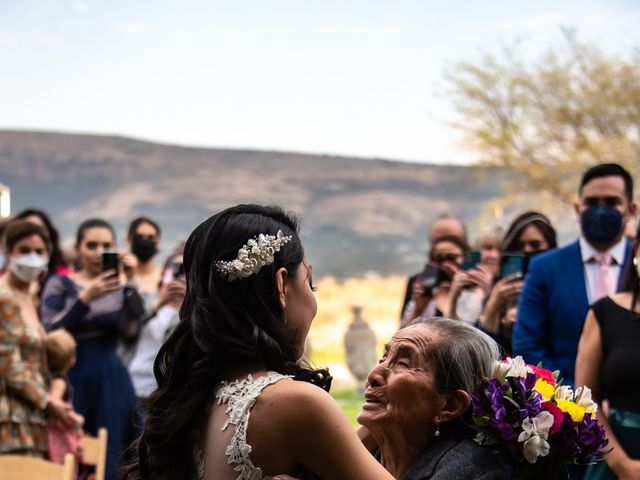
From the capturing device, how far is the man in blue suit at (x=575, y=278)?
15.3 ft

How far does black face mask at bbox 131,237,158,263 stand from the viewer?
762 centimetres

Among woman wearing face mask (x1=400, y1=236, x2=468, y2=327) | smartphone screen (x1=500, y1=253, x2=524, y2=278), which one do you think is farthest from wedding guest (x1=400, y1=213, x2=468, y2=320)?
smartphone screen (x1=500, y1=253, x2=524, y2=278)

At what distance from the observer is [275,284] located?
2.45 metres

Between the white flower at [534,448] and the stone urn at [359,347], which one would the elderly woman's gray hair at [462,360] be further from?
the stone urn at [359,347]

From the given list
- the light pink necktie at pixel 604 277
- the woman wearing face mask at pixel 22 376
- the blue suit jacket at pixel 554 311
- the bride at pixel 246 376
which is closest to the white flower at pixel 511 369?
the bride at pixel 246 376

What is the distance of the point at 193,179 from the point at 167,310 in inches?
739

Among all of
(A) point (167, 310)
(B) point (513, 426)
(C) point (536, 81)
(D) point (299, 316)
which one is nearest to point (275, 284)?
(D) point (299, 316)

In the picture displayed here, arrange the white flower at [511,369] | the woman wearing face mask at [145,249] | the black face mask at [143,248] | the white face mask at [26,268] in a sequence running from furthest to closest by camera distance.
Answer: the black face mask at [143,248] → the woman wearing face mask at [145,249] → the white face mask at [26,268] → the white flower at [511,369]

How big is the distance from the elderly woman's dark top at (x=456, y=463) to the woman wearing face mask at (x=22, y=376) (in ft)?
11.4

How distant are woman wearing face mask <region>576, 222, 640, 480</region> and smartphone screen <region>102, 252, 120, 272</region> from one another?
11.3 ft

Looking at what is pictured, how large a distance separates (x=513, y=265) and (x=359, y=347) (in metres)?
11.5

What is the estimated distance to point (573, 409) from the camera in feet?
8.87

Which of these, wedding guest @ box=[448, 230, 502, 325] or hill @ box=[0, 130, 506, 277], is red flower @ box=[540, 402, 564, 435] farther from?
hill @ box=[0, 130, 506, 277]

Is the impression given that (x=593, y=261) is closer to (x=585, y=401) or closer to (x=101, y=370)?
(x=585, y=401)
